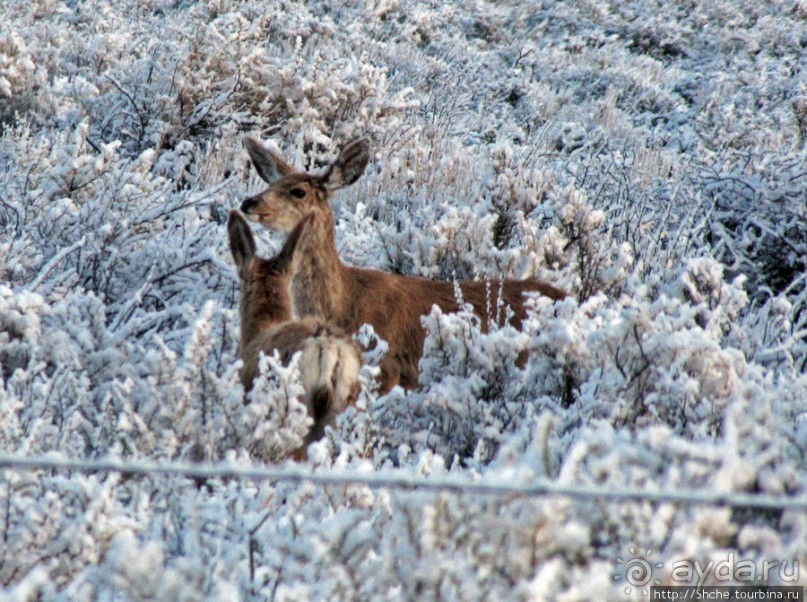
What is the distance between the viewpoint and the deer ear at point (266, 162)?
23.6 feet

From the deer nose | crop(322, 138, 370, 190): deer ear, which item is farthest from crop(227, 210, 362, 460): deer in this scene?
crop(322, 138, 370, 190): deer ear

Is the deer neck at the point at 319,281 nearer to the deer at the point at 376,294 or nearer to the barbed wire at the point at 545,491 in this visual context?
the deer at the point at 376,294

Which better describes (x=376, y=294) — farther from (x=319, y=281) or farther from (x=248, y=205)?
(x=248, y=205)

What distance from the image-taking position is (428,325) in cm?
429

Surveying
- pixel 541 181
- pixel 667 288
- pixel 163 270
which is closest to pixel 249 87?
pixel 541 181

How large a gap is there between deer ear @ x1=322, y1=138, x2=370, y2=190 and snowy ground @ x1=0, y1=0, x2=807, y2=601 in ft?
1.57

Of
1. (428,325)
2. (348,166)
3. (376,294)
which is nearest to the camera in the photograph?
(428,325)

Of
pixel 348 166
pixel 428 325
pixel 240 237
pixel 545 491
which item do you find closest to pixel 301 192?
pixel 348 166

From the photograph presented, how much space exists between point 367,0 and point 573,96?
4978 millimetres

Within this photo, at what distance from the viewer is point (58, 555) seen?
266 centimetres

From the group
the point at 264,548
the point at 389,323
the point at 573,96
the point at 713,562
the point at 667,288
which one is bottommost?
the point at 573,96

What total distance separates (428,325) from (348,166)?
8.78 feet

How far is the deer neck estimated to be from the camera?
19.2 ft

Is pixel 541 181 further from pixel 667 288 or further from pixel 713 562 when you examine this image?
pixel 713 562
